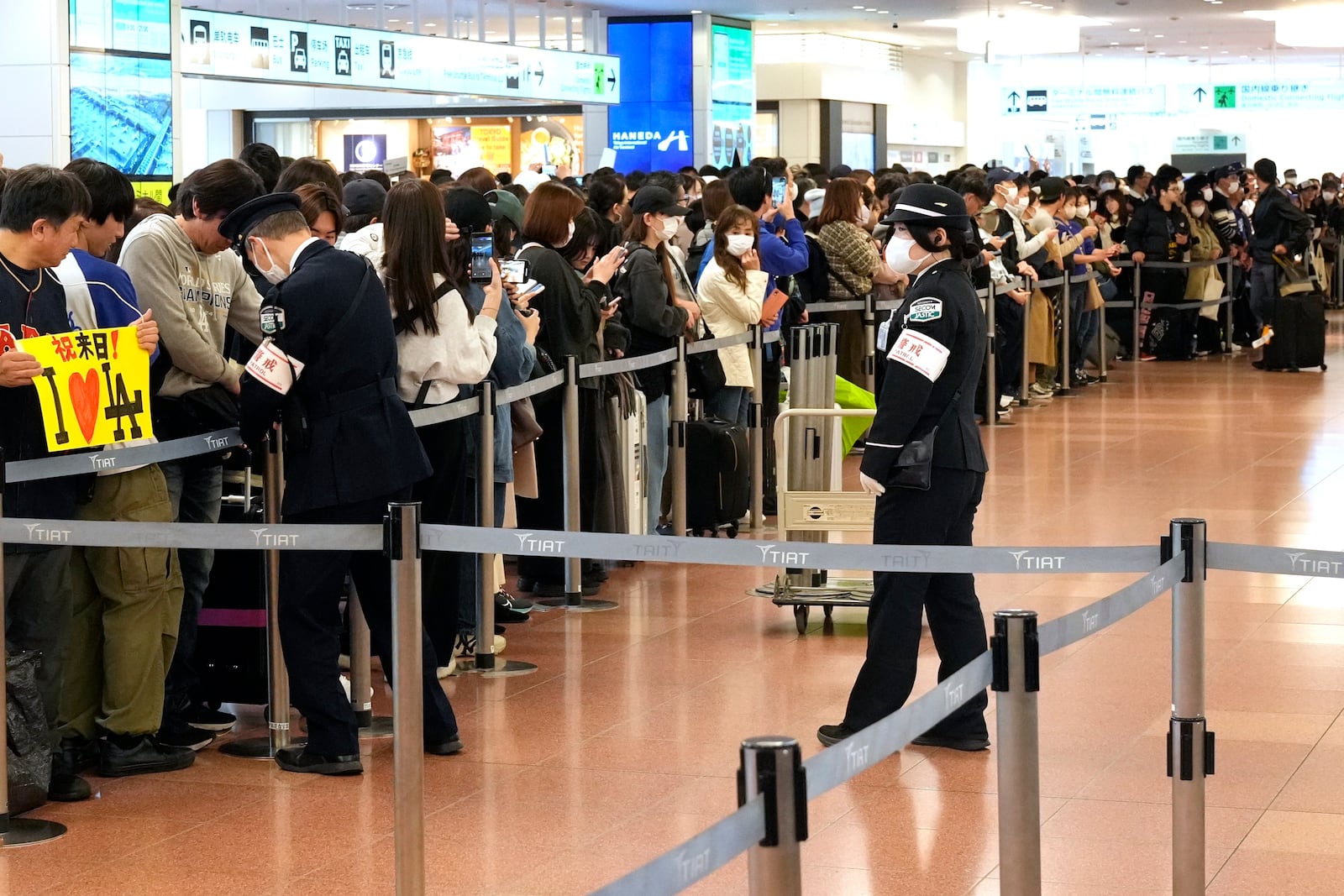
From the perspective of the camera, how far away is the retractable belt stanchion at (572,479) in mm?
6844

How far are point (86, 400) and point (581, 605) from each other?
2.87m

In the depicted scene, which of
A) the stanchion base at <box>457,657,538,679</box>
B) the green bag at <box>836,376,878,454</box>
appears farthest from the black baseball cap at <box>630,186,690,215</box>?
the stanchion base at <box>457,657,538,679</box>

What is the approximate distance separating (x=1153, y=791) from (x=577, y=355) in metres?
3.12

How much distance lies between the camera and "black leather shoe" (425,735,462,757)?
16.4ft

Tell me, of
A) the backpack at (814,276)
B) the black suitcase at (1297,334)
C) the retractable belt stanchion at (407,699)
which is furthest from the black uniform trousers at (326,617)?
the black suitcase at (1297,334)

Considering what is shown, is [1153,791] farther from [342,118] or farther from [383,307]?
[342,118]

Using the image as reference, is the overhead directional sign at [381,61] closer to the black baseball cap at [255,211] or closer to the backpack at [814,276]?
the backpack at [814,276]

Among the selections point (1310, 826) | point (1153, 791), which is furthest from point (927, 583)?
point (1310, 826)

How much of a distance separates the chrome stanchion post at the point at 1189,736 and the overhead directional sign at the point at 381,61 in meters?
12.3

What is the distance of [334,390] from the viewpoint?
4.73 m

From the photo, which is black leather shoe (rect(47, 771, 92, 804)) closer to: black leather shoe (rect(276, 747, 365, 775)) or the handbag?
black leather shoe (rect(276, 747, 365, 775))

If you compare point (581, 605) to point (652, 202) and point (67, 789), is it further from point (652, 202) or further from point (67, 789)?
point (67, 789)

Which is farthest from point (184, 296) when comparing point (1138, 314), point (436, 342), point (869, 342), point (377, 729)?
point (1138, 314)

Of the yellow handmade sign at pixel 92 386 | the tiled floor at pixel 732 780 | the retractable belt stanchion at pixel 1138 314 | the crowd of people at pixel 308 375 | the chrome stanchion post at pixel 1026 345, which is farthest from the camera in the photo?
the retractable belt stanchion at pixel 1138 314
